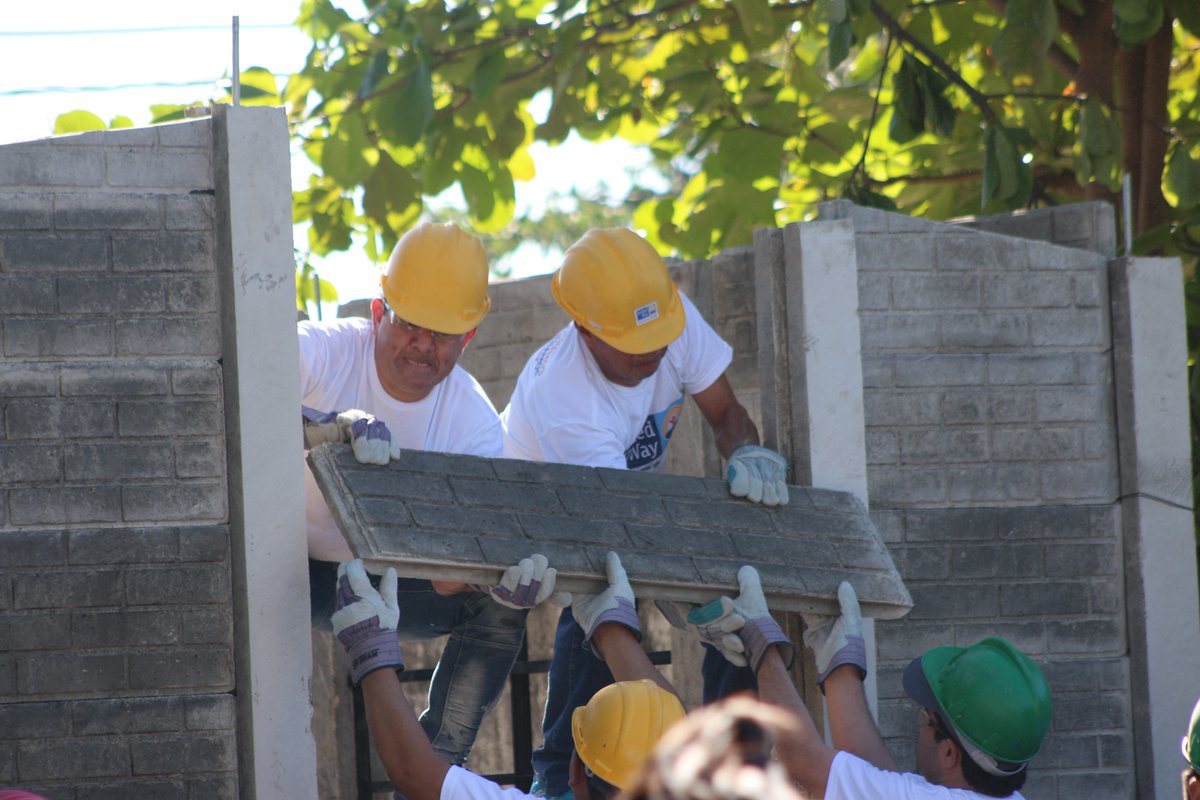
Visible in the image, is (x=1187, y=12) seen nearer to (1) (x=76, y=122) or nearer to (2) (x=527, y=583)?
(2) (x=527, y=583)

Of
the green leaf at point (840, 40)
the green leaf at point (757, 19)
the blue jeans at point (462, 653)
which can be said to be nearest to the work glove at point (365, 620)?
the blue jeans at point (462, 653)

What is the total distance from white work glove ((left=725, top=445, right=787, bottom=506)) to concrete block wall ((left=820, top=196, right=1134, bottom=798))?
40 cm

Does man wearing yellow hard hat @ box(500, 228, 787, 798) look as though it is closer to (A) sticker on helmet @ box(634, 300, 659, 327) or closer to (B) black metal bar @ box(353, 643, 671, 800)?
(A) sticker on helmet @ box(634, 300, 659, 327)

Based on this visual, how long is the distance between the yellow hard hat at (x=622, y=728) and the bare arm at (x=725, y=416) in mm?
1502

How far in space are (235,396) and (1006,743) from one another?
2.09 meters

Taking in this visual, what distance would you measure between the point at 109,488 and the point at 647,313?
5.34ft

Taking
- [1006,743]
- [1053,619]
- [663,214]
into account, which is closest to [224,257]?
[1006,743]

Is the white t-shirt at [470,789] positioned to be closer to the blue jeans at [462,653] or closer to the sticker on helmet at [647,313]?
the blue jeans at [462,653]

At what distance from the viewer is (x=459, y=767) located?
11.2 feet

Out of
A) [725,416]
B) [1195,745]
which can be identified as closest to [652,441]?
[725,416]

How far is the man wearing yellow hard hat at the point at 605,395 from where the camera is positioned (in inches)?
175

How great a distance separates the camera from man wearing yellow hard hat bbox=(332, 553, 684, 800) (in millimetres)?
3299

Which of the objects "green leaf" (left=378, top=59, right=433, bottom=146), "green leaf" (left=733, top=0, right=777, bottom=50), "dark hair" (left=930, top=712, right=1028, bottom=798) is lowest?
"dark hair" (left=930, top=712, right=1028, bottom=798)

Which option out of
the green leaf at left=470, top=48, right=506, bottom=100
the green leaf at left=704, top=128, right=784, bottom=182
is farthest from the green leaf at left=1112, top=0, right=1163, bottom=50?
the green leaf at left=470, top=48, right=506, bottom=100
